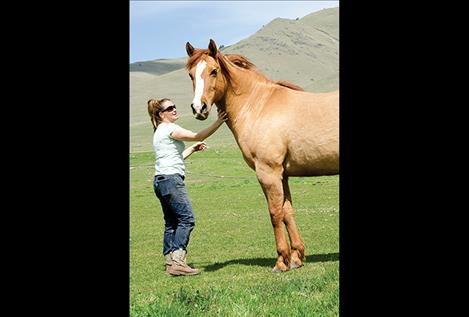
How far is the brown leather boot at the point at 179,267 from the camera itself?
6977 millimetres

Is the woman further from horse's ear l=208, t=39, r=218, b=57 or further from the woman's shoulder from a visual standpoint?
horse's ear l=208, t=39, r=218, b=57

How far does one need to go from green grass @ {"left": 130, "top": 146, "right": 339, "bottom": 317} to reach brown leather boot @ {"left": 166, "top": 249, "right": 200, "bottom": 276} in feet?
0.37

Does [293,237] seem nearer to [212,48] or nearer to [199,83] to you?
[199,83]

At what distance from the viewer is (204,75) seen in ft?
22.2

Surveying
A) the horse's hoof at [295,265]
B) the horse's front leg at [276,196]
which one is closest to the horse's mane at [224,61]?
the horse's front leg at [276,196]

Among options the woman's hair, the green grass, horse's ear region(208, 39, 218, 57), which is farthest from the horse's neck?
the green grass

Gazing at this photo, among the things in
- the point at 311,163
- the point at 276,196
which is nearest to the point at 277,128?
the point at 311,163

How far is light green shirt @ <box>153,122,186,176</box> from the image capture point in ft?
23.0
